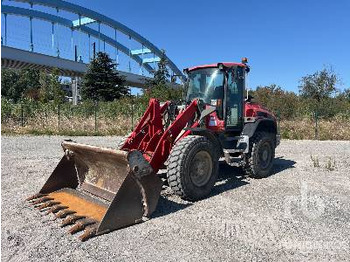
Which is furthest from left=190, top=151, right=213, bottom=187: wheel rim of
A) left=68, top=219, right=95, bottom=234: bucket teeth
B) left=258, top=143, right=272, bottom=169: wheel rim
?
left=258, top=143, right=272, bottom=169: wheel rim

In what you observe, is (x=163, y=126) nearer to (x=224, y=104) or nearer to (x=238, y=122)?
(x=224, y=104)

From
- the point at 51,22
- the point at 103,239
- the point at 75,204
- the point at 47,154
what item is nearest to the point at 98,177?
the point at 75,204

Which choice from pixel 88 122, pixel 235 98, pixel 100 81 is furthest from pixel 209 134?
pixel 100 81

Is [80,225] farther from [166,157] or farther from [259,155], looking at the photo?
[259,155]

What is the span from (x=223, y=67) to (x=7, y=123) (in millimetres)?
15912

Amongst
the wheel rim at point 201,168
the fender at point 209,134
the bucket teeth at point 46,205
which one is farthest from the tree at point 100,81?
the bucket teeth at point 46,205

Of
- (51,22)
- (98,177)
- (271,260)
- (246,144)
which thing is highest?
(51,22)

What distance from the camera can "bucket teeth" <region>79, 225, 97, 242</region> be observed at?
14.1 ft

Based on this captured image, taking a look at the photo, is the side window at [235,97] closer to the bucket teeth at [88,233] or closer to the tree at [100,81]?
the bucket teeth at [88,233]

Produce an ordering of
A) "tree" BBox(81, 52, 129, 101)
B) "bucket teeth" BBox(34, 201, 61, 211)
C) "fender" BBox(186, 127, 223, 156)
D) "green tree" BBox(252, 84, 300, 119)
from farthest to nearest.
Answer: "tree" BBox(81, 52, 129, 101) → "green tree" BBox(252, 84, 300, 119) → "fender" BBox(186, 127, 223, 156) → "bucket teeth" BBox(34, 201, 61, 211)

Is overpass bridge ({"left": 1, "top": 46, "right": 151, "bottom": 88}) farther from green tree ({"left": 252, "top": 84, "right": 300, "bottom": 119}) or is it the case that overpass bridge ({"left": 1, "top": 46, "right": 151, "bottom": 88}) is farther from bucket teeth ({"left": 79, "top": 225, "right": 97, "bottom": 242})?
bucket teeth ({"left": 79, "top": 225, "right": 97, "bottom": 242})

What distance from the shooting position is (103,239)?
435cm

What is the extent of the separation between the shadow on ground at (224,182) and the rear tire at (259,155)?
0.99 ft

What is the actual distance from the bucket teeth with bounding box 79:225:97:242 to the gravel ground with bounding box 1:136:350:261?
8 centimetres
